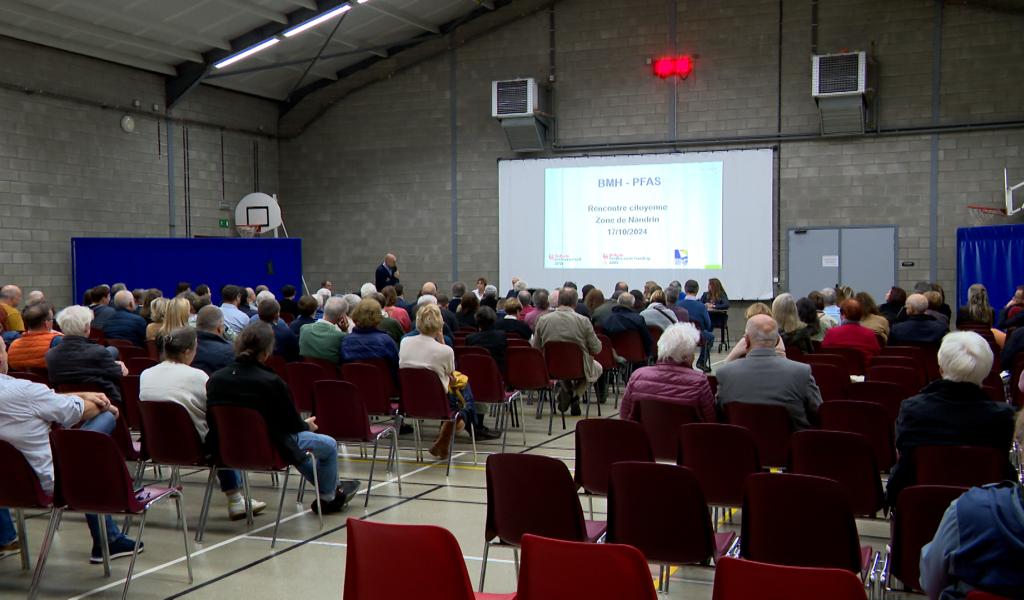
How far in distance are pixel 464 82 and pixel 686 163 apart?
14.8 feet

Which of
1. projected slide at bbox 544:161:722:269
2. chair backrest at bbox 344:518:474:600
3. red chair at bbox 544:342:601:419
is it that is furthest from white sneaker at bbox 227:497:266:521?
projected slide at bbox 544:161:722:269

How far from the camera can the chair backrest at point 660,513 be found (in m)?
3.27

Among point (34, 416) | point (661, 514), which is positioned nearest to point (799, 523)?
point (661, 514)

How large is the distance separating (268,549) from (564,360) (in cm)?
398

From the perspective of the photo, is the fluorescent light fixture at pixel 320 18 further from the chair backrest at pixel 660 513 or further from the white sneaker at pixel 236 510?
the chair backrest at pixel 660 513

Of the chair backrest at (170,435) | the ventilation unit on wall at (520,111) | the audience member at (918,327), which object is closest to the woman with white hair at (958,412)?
the chair backrest at (170,435)

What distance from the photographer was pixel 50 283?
1352 cm

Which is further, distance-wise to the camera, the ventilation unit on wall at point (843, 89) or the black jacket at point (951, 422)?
the ventilation unit on wall at point (843, 89)

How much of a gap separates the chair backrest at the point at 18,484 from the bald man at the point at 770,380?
3.45 m

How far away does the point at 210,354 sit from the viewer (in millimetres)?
5793

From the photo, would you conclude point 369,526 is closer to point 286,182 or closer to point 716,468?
point 716,468

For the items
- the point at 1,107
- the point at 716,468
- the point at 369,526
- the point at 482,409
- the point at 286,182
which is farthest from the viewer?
the point at 286,182

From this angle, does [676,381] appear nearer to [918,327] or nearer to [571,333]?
[571,333]

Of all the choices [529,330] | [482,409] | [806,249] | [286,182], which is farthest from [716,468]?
[286,182]
